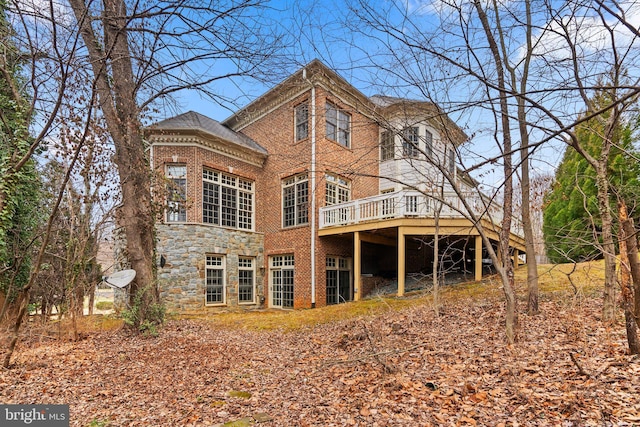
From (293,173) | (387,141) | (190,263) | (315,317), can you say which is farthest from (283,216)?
(315,317)

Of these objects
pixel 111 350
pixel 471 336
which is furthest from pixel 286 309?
pixel 471 336

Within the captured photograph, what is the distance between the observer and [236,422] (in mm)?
3484

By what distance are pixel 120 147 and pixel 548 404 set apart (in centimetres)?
760

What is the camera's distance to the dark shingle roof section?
37.0 feet

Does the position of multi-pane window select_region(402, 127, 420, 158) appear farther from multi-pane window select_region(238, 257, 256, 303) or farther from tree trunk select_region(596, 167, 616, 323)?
multi-pane window select_region(238, 257, 256, 303)

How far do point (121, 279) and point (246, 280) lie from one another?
6691 mm

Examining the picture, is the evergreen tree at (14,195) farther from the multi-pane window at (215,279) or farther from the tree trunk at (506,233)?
the tree trunk at (506,233)

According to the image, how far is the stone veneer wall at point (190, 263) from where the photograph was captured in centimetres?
1094

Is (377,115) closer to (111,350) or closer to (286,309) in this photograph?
(111,350)

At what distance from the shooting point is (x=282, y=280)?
12.8 m

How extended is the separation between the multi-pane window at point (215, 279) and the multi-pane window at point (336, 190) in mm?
4404

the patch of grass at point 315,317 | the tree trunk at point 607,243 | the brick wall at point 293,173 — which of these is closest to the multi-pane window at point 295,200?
the brick wall at point 293,173

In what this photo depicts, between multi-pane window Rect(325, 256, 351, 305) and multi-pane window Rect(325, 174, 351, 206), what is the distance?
6.97 feet

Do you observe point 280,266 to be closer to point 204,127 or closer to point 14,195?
point 204,127
